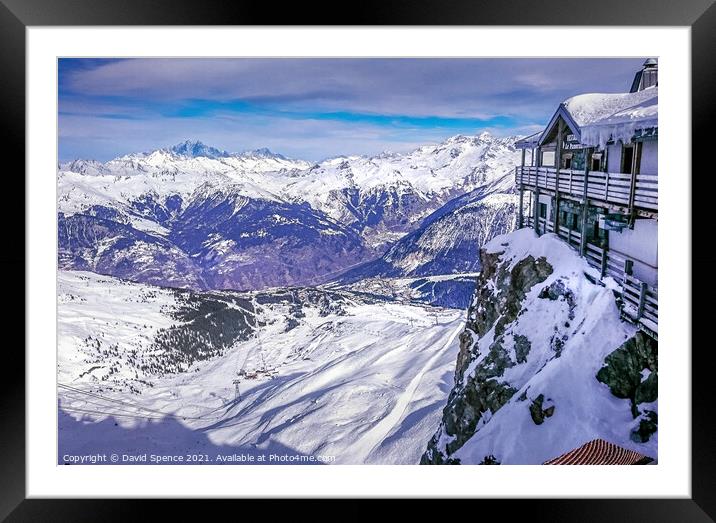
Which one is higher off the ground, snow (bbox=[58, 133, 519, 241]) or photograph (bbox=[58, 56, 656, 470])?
snow (bbox=[58, 133, 519, 241])

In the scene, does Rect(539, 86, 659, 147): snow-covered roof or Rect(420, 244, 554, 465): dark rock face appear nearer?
Rect(539, 86, 659, 147): snow-covered roof

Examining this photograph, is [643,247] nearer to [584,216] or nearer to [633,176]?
[633,176]

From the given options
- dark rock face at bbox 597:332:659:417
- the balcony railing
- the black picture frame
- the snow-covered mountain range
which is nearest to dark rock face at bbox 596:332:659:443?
dark rock face at bbox 597:332:659:417

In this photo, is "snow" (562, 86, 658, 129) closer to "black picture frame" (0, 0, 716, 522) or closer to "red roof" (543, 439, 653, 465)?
"black picture frame" (0, 0, 716, 522)

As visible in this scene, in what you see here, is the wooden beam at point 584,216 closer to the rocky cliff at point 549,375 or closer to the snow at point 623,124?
the rocky cliff at point 549,375

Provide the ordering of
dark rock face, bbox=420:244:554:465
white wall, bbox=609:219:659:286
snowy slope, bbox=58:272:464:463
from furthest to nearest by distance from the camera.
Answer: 1. snowy slope, bbox=58:272:464:463
2. dark rock face, bbox=420:244:554:465
3. white wall, bbox=609:219:659:286

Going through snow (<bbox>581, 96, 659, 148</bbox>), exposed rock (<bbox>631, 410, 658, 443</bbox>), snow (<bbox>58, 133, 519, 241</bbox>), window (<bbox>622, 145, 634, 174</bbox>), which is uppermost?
snow (<bbox>58, 133, 519, 241</bbox>)
